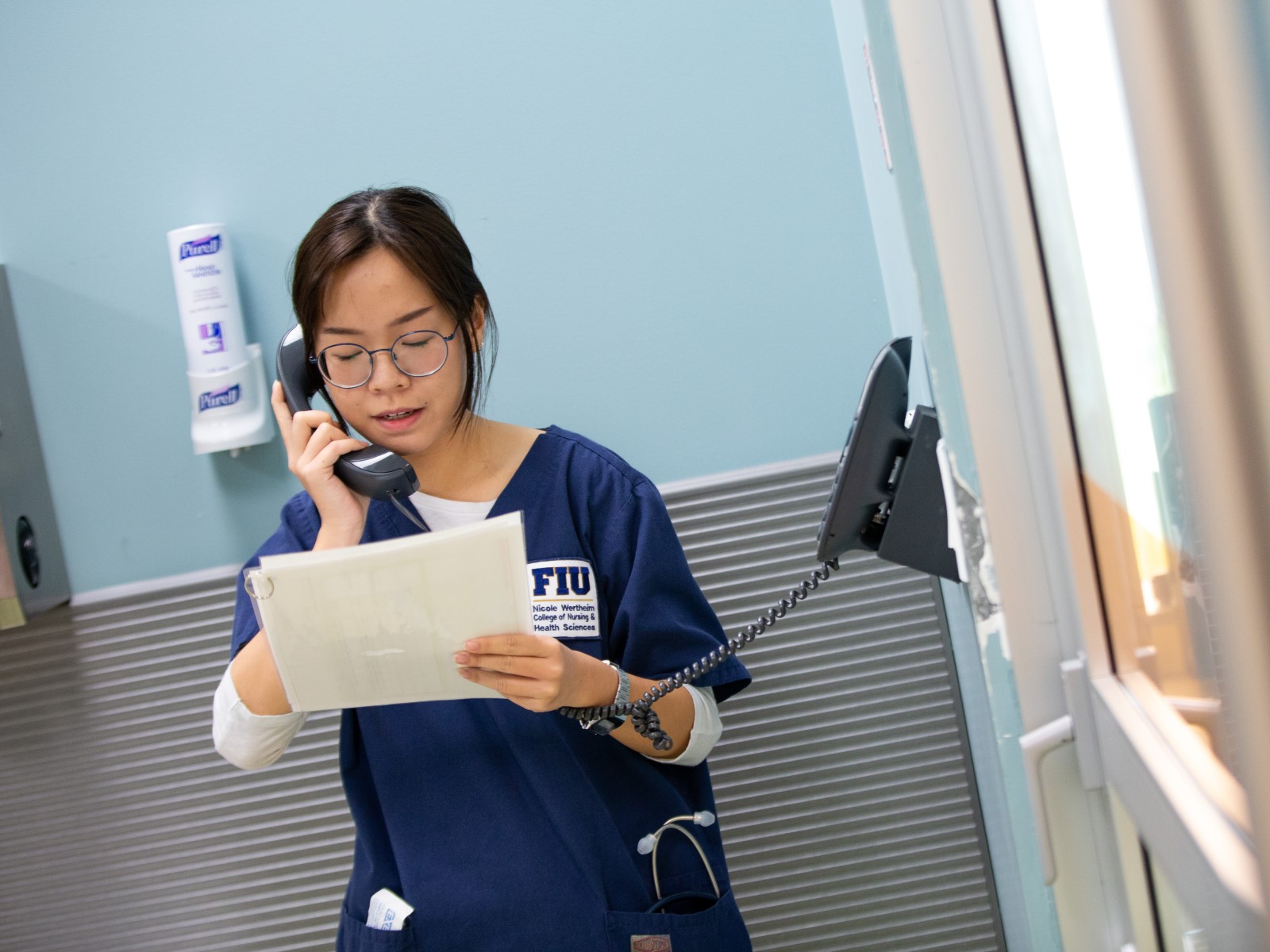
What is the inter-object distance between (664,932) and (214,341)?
1.19 m

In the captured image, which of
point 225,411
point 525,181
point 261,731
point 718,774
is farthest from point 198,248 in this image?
point 718,774

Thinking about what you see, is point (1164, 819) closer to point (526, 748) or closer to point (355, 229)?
point (526, 748)

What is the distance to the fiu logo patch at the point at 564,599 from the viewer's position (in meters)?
1.23

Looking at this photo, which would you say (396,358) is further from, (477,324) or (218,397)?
(218,397)

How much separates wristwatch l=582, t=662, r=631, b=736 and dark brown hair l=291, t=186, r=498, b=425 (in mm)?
396

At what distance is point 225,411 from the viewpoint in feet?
5.59

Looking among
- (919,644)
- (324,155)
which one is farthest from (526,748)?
(324,155)

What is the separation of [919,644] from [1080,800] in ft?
3.06

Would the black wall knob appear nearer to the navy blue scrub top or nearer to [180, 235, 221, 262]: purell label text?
[180, 235, 221, 262]: purell label text

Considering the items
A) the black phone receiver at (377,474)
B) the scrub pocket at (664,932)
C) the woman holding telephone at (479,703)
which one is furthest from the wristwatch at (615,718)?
the black phone receiver at (377,474)

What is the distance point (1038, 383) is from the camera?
2.64 ft

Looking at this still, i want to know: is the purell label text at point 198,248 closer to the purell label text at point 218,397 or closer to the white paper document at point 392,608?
the purell label text at point 218,397

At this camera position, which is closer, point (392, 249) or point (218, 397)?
point (392, 249)

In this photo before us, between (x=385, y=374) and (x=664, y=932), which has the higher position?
(x=385, y=374)
